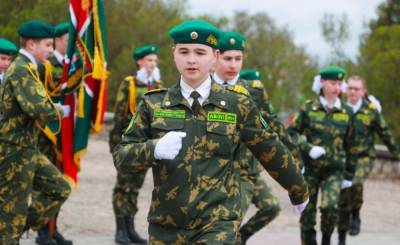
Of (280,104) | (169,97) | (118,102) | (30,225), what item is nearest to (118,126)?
(118,102)

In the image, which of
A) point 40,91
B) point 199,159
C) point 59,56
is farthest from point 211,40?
point 59,56

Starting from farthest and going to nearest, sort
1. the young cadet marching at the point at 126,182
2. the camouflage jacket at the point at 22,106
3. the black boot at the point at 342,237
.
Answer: the black boot at the point at 342,237 → the young cadet marching at the point at 126,182 → the camouflage jacket at the point at 22,106

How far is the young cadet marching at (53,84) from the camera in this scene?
7.91 m

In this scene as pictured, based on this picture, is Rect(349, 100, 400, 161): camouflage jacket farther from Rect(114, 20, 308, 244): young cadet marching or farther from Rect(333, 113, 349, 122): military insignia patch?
Rect(114, 20, 308, 244): young cadet marching

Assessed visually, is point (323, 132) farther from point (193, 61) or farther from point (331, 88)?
point (193, 61)

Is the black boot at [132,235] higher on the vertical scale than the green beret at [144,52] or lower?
lower

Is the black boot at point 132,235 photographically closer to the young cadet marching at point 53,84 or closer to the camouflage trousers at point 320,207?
the young cadet marching at point 53,84

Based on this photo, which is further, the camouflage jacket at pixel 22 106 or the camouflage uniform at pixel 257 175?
the camouflage uniform at pixel 257 175

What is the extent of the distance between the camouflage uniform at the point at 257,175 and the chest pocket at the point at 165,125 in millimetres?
2215

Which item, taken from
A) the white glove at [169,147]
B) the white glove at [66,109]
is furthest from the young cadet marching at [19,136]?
the white glove at [169,147]

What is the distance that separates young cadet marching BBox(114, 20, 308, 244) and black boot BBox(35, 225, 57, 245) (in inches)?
148

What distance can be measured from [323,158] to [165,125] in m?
4.02

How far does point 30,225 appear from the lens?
23.8 feet

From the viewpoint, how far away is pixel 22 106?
256 inches
